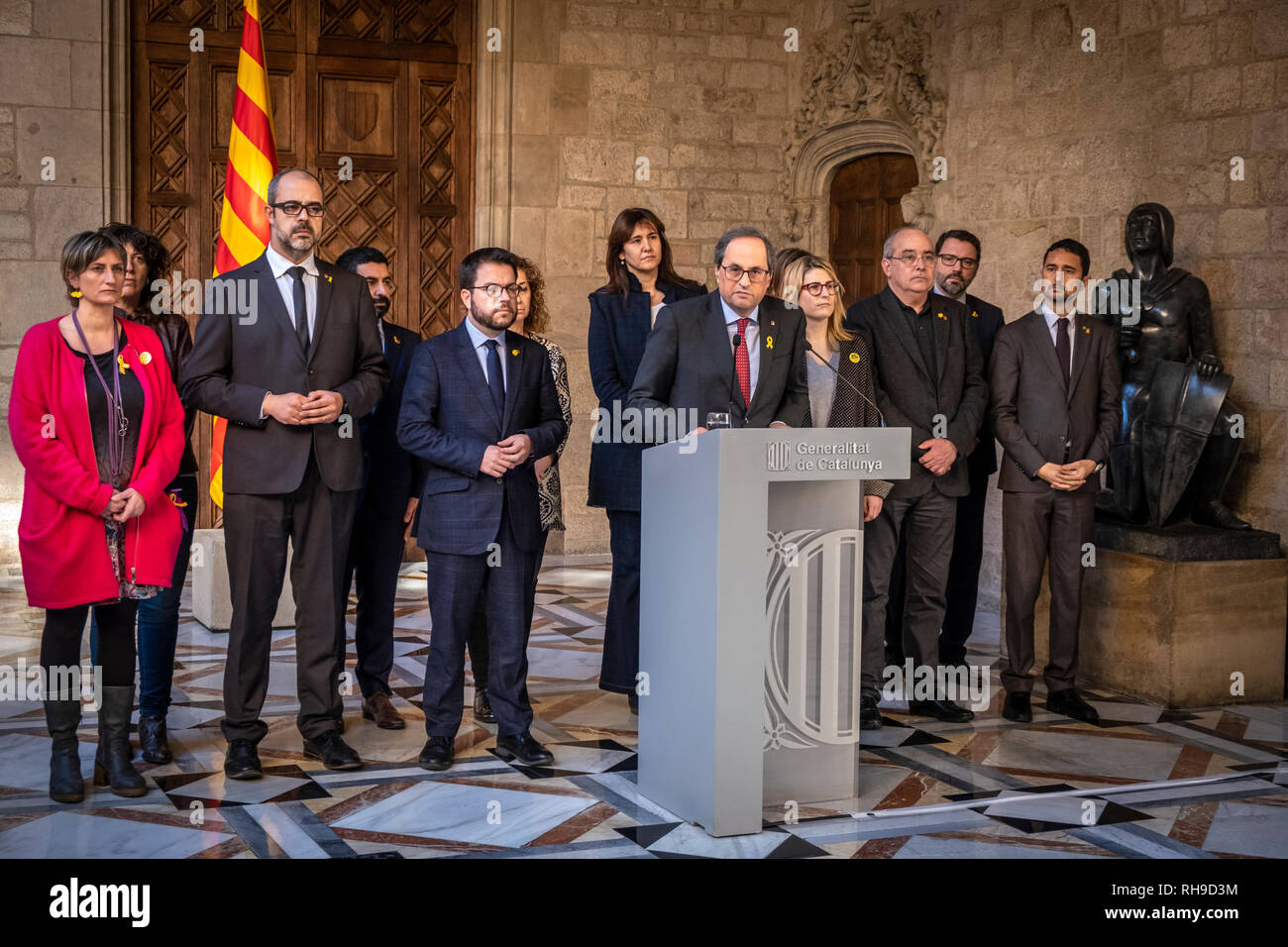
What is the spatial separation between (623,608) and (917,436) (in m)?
1.20

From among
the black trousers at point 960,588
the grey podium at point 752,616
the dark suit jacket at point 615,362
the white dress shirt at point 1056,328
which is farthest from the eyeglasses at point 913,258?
the grey podium at point 752,616

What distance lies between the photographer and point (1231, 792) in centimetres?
392

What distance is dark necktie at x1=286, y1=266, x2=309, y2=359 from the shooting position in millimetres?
3955

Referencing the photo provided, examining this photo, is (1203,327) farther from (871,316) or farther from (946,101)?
(946,101)

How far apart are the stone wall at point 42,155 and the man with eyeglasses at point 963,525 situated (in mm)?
5343

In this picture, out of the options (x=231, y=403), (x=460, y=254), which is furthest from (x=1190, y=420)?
(x=460, y=254)

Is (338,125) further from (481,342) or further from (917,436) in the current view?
(917,436)

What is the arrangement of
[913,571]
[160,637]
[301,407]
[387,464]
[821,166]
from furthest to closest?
[821,166] < [913,571] < [387,464] < [160,637] < [301,407]

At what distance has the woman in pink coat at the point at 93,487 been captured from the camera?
11.9 ft

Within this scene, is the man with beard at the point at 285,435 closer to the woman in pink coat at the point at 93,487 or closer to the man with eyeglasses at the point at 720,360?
the woman in pink coat at the point at 93,487

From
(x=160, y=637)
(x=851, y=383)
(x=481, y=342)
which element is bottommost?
(x=160, y=637)

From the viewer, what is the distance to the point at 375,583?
Answer: 4629mm

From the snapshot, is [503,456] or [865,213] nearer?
[503,456]

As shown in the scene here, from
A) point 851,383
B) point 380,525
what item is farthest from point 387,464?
point 851,383
